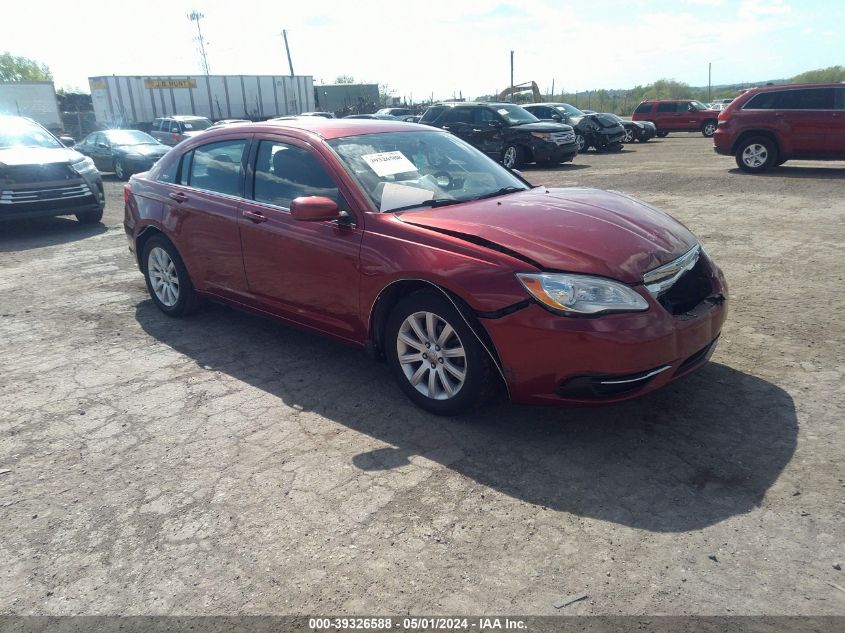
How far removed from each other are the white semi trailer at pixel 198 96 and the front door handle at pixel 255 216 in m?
30.8

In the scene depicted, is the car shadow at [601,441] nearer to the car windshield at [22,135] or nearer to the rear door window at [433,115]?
the car windshield at [22,135]

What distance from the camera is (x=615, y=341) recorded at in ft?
10.5

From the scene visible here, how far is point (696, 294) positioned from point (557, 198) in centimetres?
109

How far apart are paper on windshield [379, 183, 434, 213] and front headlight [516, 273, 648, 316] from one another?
1113 millimetres

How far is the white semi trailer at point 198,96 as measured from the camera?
36.5 metres

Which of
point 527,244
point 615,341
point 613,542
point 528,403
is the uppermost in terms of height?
point 527,244

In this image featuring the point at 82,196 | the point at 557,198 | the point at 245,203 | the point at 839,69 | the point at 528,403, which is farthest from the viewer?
the point at 839,69

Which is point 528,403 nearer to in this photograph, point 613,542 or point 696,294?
point 613,542

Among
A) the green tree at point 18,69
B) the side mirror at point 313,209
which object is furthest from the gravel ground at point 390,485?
the green tree at point 18,69

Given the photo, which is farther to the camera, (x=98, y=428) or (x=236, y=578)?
(x=98, y=428)

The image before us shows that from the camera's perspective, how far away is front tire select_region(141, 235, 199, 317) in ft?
18.4

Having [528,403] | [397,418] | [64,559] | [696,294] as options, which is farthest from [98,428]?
[696,294]

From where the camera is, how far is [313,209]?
3941mm

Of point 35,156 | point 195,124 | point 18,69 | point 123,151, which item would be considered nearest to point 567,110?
point 195,124
